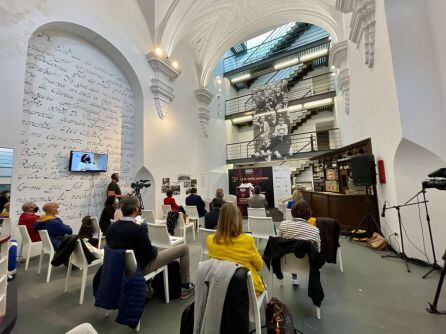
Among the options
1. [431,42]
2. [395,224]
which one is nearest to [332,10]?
[431,42]

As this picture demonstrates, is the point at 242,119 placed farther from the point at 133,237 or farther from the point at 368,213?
the point at 133,237

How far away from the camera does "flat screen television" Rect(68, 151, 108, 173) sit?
4.32m

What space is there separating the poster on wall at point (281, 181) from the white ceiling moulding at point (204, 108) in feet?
11.7

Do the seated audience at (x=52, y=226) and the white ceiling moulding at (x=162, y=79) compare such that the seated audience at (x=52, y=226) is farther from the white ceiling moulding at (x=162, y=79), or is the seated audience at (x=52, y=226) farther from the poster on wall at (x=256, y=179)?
the poster on wall at (x=256, y=179)

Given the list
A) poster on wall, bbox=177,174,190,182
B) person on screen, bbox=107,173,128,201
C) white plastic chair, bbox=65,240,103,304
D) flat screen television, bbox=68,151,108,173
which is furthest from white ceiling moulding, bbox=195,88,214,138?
white plastic chair, bbox=65,240,103,304

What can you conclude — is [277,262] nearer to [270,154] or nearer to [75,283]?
[75,283]

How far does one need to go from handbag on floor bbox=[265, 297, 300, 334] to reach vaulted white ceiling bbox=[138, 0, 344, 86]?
7.34 metres

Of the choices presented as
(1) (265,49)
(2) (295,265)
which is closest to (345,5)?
(2) (295,265)

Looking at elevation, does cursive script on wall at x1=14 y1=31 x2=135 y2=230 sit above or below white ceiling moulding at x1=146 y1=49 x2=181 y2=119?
below

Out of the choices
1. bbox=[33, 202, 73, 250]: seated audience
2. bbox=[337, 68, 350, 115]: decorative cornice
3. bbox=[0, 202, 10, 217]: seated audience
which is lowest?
bbox=[33, 202, 73, 250]: seated audience

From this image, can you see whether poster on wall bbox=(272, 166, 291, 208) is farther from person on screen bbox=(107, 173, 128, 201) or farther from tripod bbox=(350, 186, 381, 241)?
person on screen bbox=(107, 173, 128, 201)

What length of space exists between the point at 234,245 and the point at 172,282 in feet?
3.84

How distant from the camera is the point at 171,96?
6824 mm

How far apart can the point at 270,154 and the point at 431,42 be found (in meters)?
6.18
